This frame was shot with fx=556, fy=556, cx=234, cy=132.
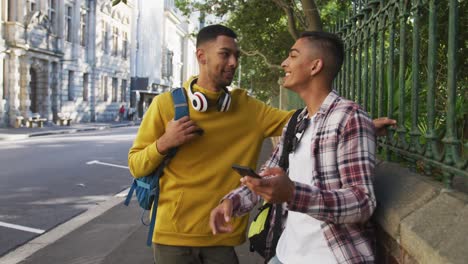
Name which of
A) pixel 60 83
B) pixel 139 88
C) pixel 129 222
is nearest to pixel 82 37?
pixel 60 83

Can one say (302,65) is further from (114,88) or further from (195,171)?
(114,88)

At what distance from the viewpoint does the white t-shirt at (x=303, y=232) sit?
2.04 metres

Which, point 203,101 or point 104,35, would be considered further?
point 104,35

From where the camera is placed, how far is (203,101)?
9.80 feet

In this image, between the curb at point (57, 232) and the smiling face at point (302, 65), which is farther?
the curb at point (57, 232)

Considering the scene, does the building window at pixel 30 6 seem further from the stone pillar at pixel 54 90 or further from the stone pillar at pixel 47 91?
the stone pillar at pixel 54 90

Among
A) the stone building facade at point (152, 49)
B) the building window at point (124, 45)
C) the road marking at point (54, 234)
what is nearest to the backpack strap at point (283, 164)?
the road marking at point (54, 234)

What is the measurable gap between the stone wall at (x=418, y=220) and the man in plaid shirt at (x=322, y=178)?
11cm

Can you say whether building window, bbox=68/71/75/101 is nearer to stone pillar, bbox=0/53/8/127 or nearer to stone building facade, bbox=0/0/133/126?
stone building facade, bbox=0/0/133/126

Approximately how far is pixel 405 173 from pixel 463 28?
1.73m

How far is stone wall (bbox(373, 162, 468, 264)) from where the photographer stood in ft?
5.45

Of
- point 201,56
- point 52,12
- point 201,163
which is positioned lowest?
point 201,163

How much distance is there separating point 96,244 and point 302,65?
4754mm

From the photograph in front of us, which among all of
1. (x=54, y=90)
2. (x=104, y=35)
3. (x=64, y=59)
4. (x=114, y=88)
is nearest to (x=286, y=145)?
(x=54, y=90)
